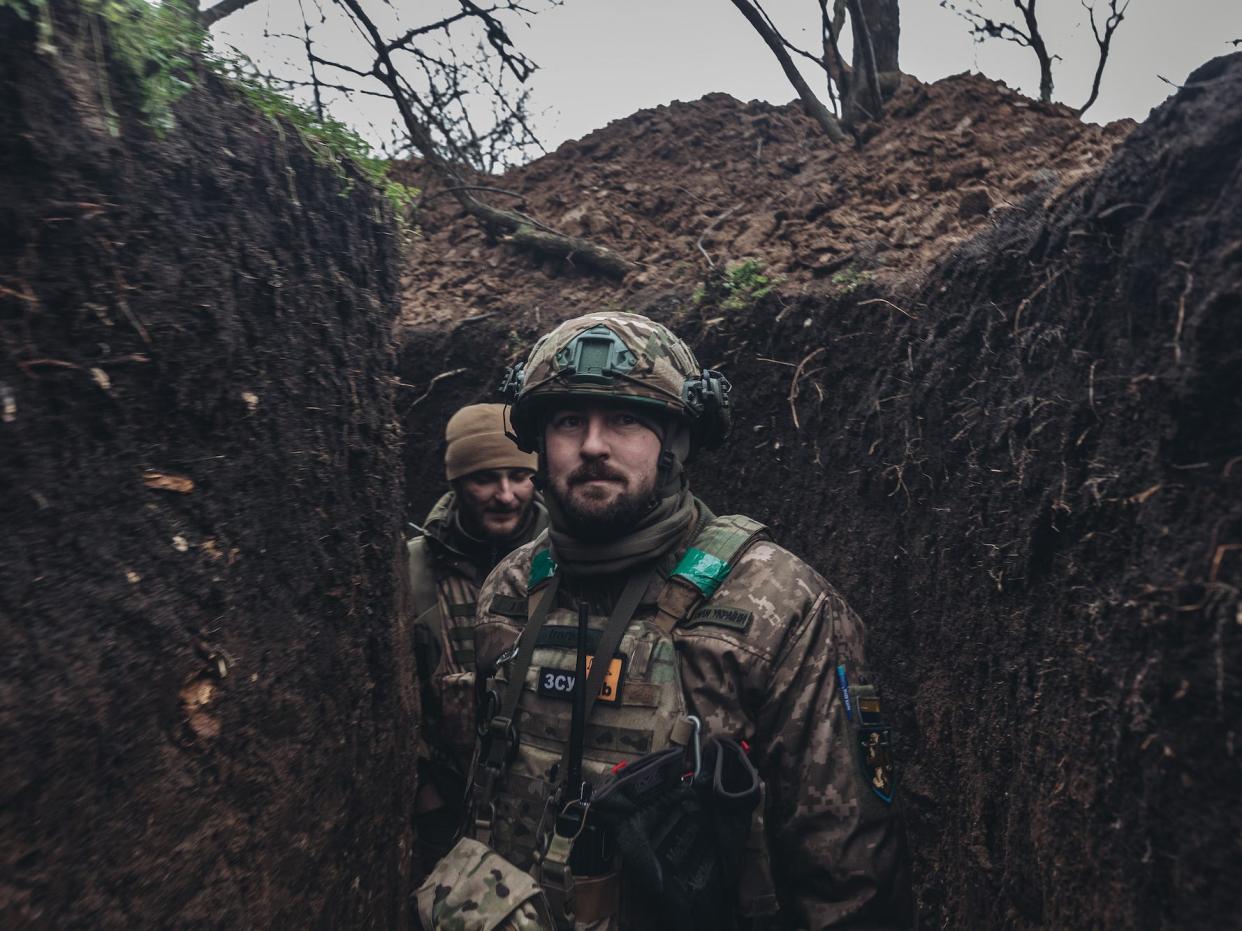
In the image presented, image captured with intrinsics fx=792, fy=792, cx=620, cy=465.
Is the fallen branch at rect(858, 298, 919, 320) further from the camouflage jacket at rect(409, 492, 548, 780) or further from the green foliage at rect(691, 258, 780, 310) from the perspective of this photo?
the camouflage jacket at rect(409, 492, 548, 780)

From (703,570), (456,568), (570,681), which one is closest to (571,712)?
(570,681)

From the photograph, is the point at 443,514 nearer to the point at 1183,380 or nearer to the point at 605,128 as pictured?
the point at 1183,380

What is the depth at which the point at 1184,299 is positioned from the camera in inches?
66.6

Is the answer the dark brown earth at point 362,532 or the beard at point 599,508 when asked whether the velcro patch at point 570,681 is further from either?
the dark brown earth at point 362,532

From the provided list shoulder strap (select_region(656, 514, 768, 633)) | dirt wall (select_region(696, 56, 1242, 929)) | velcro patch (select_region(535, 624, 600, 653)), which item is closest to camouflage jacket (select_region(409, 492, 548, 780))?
velcro patch (select_region(535, 624, 600, 653))

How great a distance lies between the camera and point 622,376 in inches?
109

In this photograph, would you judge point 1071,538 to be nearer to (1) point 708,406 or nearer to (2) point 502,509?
(1) point 708,406

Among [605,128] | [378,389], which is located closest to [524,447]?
[378,389]

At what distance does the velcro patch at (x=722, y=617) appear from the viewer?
2379 mm

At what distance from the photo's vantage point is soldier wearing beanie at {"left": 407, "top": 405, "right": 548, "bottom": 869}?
368cm

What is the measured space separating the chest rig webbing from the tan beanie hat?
1.65m

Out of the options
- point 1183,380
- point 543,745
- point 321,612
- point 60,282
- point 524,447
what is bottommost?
point 543,745

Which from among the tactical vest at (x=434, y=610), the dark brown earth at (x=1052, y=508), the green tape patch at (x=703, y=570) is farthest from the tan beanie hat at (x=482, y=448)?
the green tape patch at (x=703, y=570)

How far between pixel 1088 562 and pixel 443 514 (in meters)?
3.26
